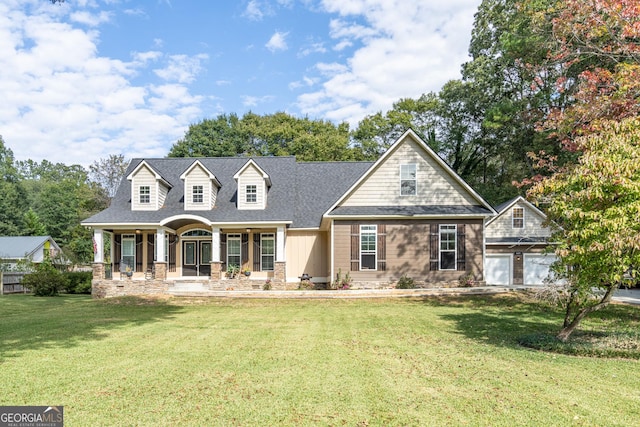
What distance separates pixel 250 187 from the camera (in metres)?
21.7

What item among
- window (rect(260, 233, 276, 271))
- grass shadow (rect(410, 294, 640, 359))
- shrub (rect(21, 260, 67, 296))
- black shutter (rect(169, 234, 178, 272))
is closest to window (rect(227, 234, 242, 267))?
window (rect(260, 233, 276, 271))

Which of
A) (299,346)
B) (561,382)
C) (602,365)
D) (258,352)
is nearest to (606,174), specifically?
(602,365)

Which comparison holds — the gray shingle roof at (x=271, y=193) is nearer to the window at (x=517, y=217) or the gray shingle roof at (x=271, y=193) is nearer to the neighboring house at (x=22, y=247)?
the window at (x=517, y=217)

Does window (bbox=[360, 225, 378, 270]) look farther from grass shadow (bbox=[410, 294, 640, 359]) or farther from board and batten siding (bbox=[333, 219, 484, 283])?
grass shadow (bbox=[410, 294, 640, 359])

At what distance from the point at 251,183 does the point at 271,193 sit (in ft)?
4.92

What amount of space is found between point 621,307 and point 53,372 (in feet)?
58.0

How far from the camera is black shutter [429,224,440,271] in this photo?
19438 millimetres

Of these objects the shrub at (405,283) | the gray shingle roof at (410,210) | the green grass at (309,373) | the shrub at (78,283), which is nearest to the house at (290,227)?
the gray shingle roof at (410,210)

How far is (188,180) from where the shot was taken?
2178 cm

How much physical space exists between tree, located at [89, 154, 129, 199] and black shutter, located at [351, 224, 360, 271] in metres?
29.1

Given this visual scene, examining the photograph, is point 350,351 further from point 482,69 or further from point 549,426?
Answer: point 482,69

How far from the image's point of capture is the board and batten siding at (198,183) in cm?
2175

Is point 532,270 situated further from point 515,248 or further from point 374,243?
point 374,243

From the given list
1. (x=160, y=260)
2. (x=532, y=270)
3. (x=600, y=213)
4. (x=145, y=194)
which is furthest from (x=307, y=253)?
(x=600, y=213)
